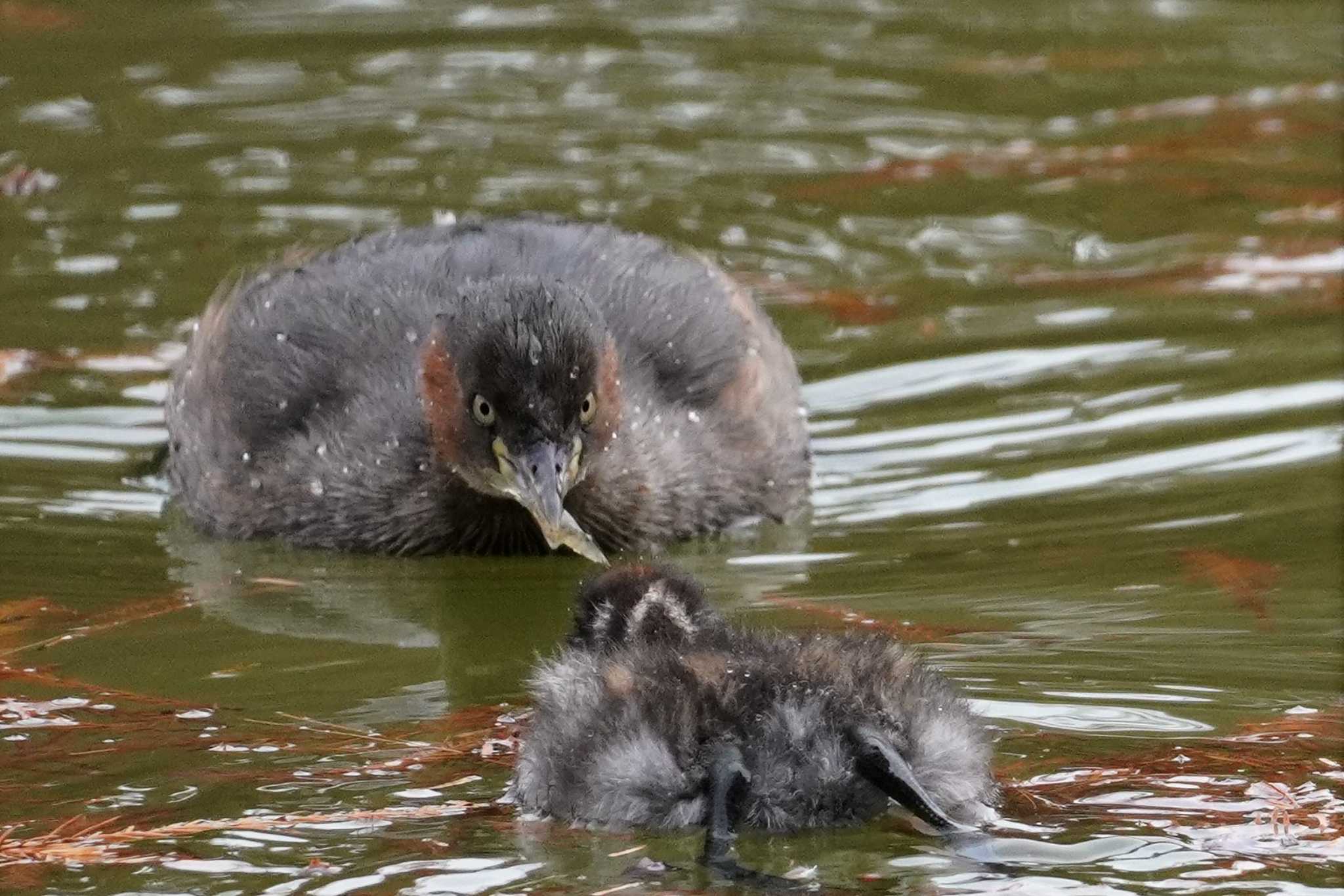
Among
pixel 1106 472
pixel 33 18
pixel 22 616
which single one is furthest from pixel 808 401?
pixel 33 18

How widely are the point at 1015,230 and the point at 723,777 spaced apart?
7035mm

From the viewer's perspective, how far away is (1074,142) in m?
13.1

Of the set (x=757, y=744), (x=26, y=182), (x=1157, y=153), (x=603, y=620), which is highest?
(x=26, y=182)

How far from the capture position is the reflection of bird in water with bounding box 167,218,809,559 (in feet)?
25.1

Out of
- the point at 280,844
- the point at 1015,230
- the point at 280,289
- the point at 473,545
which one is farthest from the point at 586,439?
the point at 1015,230

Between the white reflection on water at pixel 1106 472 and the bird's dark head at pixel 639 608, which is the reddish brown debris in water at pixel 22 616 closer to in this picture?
the bird's dark head at pixel 639 608

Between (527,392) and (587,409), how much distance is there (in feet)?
0.89

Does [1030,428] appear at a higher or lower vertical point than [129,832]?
higher

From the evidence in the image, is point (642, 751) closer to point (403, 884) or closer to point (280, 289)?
point (403, 884)

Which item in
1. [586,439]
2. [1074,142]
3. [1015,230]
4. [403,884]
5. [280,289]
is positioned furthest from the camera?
[1074,142]

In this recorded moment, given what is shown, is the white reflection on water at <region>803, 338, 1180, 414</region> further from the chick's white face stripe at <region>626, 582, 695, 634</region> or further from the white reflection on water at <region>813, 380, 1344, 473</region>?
the chick's white face stripe at <region>626, 582, 695, 634</region>

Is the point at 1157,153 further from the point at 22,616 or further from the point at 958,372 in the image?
the point at 22,616

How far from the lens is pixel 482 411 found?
767cm

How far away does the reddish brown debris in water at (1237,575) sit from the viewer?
740 centimetres
